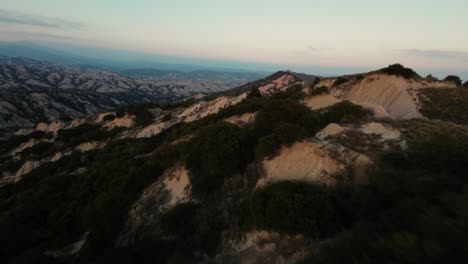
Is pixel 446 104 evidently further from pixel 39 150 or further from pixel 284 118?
pixel 39 150

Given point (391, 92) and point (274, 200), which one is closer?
point (274, 200)

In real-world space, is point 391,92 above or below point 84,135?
above

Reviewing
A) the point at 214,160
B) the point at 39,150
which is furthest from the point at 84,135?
the point at 214,160

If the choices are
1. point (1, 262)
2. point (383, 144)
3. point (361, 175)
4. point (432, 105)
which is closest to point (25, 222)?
point (1, 262)

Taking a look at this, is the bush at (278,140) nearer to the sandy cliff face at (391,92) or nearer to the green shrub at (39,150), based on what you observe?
the sandy cliff face at (391,92)

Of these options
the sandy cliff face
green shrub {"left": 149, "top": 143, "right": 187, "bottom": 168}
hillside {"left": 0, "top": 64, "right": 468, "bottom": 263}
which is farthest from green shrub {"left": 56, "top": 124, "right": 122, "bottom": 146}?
the sandy cliff face

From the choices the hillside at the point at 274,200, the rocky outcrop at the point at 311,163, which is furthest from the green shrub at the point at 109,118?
the rocky outcrop at the point at 311,163
